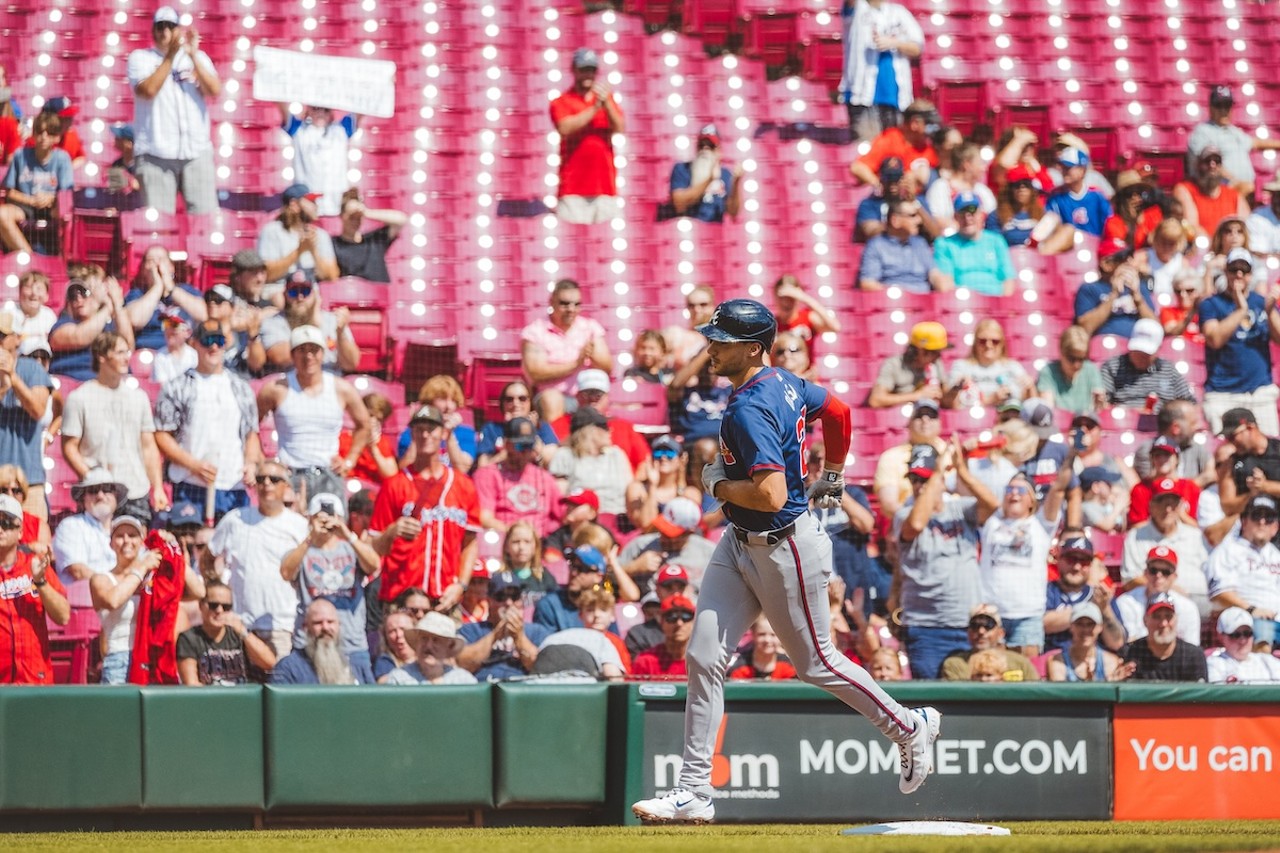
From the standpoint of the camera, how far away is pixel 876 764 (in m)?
6.69

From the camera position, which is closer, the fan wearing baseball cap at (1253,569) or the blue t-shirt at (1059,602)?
the blue t-shirt at (1059,602)

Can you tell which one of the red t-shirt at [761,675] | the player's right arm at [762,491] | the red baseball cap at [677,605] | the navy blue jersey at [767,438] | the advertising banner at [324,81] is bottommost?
the red t-shirt at [761,675]

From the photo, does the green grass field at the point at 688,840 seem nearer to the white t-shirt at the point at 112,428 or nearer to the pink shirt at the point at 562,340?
the white t-shirt at the point at 112,428

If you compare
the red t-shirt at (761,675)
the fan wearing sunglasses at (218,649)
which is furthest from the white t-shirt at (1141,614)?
the fan wearing sunglasses at (218,649)

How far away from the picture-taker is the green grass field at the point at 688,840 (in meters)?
4.64

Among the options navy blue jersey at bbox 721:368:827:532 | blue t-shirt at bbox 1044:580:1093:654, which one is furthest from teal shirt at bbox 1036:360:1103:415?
navy blue jersey at bbox 721:368:827:532

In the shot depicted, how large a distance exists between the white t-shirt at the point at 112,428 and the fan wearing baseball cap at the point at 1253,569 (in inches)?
239

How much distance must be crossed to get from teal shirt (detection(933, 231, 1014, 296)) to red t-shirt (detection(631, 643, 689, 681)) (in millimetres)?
3821

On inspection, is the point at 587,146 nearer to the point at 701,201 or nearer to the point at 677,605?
the point at 701,201

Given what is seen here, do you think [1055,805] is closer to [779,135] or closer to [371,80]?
[779,135]

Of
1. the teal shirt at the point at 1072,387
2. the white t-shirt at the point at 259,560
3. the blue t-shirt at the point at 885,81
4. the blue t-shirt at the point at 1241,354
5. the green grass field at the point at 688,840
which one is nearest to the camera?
the green grass field at the point at 688,840

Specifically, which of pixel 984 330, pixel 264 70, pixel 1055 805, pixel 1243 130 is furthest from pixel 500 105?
pixel 1055 805

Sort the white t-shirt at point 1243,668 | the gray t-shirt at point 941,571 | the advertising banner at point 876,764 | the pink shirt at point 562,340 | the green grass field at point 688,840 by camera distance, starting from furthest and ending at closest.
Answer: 1. the pink shirt at point 562,340
2. the gray t-shirt at point 941,571
3. the white t-shirt at point 1243,668
4. the advertising banner at point 876,764
5. the green grass field at point 688,840

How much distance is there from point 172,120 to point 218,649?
12.7 feet
